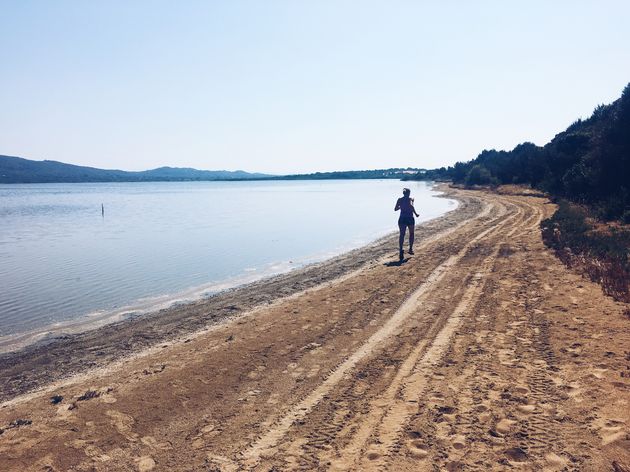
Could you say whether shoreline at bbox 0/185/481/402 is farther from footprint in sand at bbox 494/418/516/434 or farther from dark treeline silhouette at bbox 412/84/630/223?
dark treeline silhouette at bbox 412/84/630/223

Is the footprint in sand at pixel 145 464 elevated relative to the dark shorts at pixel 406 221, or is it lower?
lower

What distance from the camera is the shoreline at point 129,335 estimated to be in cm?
698

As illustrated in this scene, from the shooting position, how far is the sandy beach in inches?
153

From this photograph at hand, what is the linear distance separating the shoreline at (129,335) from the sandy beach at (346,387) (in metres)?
0.05

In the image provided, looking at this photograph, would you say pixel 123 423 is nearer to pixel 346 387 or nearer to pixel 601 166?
pixel 346 387

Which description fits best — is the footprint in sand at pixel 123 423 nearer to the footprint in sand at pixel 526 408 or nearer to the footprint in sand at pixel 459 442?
the footprint in sand at pixel 459 442

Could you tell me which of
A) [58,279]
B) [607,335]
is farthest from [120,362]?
[58,279]

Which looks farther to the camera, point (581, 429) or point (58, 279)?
point (58, 279)

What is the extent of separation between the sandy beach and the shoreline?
0.17 feet

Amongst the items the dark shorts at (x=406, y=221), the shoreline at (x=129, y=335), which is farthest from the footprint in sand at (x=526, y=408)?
the dark shorts at (x=406, y=221)

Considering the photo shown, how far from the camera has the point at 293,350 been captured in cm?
668

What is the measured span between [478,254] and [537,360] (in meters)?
8.57

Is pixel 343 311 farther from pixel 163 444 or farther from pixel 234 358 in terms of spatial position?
pixel 163 444

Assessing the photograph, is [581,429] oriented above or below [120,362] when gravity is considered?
above
